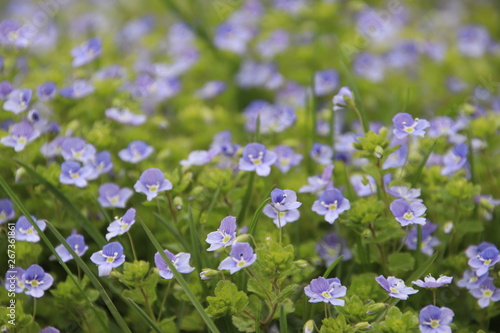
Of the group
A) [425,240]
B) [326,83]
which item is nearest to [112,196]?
[425,240]

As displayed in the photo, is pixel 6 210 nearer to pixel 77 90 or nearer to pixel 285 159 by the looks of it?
pixel 77 90

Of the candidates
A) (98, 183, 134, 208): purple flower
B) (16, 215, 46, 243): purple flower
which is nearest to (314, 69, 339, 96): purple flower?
(98, 183, 134, 208): purple flower

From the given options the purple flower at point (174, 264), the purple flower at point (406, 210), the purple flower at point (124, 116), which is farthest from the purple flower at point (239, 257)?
the purple flower at point (124, 116)

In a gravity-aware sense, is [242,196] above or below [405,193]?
below

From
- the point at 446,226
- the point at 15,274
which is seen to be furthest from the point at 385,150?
the point at 15,274

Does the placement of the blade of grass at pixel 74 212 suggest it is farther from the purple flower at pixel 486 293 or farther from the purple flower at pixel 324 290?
the purple flower at pixel 486 293

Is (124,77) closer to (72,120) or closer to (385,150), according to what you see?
(72,120)

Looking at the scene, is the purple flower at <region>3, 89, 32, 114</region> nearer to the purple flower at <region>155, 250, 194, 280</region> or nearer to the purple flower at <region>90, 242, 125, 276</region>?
the purple flower at <region>90, 242, 125, 276</region>
